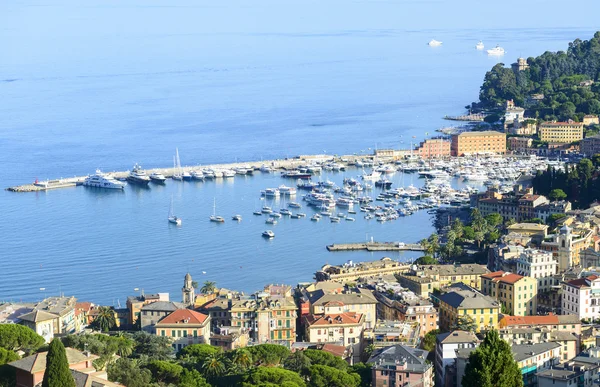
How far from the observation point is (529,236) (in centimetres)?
3247

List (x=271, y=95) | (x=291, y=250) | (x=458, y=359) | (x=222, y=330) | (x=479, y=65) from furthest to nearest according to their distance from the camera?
1. (x=479, y=65)
2. (x=271, y=95)
3. (x=291, y=250)
4. (x=222, y=330)
5. (x=458, y=359)

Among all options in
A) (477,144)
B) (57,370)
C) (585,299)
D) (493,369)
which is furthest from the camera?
(477,144)

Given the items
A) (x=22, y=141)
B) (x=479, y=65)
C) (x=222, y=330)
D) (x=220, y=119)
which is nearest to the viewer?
(x=222, y=330)

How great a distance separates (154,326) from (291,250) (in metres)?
14.0

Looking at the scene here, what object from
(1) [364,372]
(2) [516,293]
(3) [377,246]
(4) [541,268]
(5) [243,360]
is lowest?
(3) [377,246]

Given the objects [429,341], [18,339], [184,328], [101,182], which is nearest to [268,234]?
[101,182]

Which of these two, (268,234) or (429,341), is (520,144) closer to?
(268,234)

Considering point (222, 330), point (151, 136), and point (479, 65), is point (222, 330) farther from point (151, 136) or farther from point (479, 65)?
point (479, 65)

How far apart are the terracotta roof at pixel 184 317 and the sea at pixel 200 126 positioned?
7372mm

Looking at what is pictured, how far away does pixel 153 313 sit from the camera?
25078mm

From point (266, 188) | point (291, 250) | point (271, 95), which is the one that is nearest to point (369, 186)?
point (266, 188)

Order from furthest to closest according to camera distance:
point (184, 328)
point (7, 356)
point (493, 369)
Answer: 1. point (184, 328)
2. point (7, 356)
3. point (493, 369)

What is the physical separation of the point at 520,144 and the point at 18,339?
A: 40189mm

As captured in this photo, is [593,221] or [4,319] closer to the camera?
[4,319]
